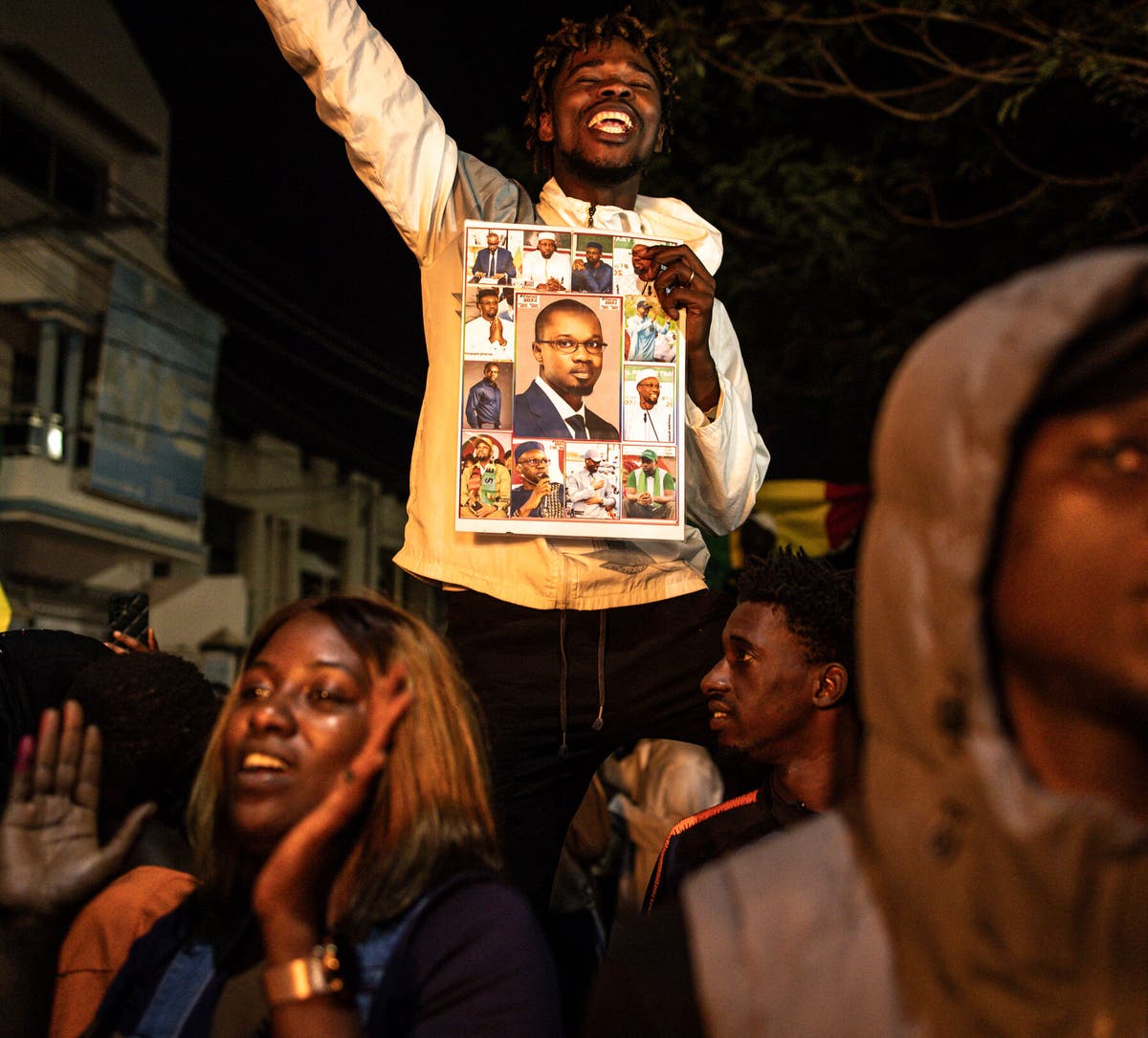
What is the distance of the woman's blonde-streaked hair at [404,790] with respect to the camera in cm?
216

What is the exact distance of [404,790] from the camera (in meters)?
2.26

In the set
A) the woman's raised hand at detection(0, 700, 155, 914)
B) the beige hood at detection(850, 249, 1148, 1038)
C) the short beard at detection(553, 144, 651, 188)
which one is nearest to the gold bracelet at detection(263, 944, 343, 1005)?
the woman's raised hand at detection(0, 700, 155, 914)

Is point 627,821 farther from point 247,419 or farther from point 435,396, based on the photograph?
point 247,419

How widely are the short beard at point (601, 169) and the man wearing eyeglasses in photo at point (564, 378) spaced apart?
38cm

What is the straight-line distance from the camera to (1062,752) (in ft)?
4.26

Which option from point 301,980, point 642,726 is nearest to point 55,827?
point 301,980

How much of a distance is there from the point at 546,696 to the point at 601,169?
4.12ft

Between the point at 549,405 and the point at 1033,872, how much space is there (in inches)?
83.3

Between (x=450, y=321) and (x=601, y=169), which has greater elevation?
(x=601, y=169)

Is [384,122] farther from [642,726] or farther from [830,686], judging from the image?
[830,686]

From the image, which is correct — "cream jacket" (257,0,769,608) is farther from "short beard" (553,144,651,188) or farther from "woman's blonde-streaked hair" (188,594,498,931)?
"woman's blonde-streaked hair" (188,594,498,931)

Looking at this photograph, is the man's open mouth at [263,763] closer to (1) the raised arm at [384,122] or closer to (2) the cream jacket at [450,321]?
(2) the cream jacket at [450,321]

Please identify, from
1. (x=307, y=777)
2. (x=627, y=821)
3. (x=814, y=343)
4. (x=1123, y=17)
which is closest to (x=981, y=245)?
(x=814, y=343)

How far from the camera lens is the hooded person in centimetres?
117
